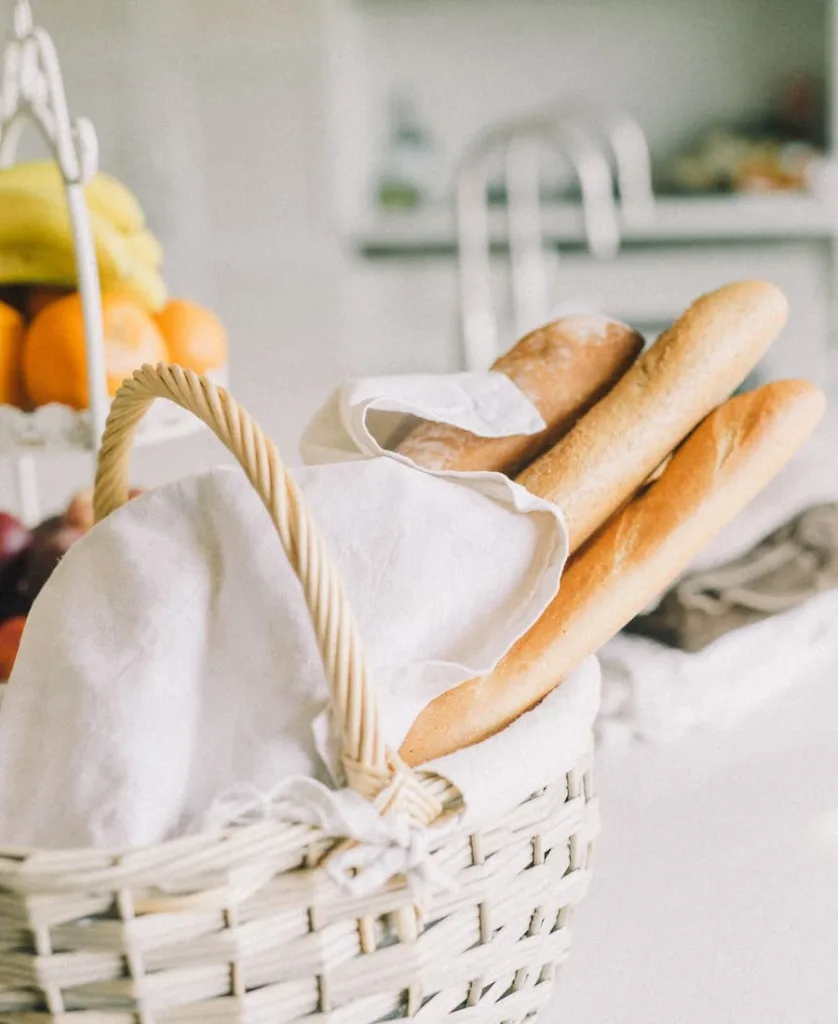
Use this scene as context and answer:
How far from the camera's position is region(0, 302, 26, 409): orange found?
86cm

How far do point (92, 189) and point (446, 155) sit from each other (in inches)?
107

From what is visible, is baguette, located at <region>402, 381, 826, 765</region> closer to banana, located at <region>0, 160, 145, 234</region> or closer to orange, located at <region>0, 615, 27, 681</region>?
orange, located at <region>0, 615, 27, 681</region>

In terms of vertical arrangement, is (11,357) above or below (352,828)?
above

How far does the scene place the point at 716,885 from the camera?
57cm

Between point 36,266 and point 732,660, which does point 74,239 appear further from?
point 732,660

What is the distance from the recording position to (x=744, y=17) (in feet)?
10.5

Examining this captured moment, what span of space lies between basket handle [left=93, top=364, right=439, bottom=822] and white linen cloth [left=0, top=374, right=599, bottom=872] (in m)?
0.01

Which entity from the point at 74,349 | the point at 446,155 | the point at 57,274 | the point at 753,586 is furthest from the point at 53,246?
the point at 446,155

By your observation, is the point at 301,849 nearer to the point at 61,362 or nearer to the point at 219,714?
the point at 219,714

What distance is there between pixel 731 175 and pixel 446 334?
877mm

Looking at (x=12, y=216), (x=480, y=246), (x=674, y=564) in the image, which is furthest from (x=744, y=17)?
(x=674, y=564)

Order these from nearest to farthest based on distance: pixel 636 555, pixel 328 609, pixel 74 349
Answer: pixel 328 609
pixel 636 555
pixel 74 349

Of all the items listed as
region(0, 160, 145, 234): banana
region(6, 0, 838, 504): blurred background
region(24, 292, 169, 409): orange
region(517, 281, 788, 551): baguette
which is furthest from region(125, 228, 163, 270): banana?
region(6, 0, 838, 504): blurred background

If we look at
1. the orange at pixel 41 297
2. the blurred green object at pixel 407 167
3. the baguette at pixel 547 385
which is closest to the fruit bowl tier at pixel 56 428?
the orange at pixel 41 297
